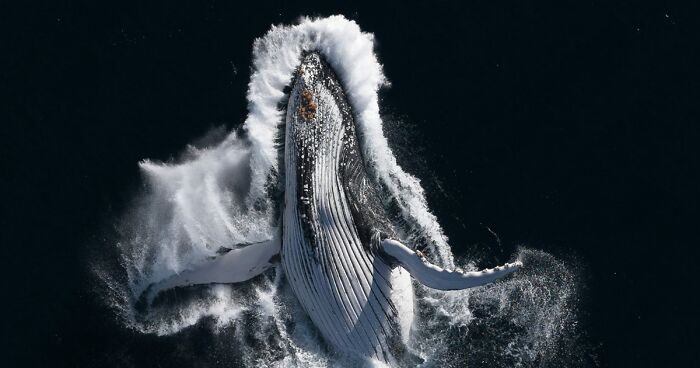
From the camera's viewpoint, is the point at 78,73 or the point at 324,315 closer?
the point at 324,315

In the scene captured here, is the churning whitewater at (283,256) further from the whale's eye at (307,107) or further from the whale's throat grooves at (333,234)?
the whale's eye at (307,107)

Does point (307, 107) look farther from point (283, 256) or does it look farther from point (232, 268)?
point (232, 268)

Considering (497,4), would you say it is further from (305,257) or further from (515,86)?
(305,257)

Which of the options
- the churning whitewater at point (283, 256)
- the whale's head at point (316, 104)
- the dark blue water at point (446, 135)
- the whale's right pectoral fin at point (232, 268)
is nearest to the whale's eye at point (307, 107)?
the whale's head at point (316, 104)

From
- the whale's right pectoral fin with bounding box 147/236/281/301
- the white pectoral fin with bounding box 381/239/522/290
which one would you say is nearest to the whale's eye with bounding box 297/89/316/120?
the whale's right pectoral fin with bounding box 147/236/281/301

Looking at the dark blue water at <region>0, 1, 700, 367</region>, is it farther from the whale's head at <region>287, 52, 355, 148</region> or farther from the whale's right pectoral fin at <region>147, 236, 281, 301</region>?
the whale's head at <region>287, 52, 355, 148</region>

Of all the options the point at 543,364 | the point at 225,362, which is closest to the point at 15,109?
the point at 225,362

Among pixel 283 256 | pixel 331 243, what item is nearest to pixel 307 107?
pixel 331 243
